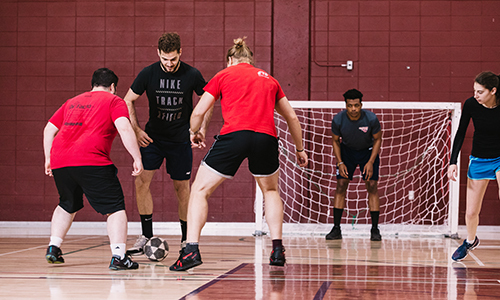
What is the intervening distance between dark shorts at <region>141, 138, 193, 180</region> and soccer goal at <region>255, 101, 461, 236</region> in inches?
111

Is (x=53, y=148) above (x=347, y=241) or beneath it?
above

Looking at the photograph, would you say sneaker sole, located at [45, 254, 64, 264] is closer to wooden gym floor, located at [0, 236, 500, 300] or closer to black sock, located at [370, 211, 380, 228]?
wooden gym floor, located at [0, 236, 500, 300]

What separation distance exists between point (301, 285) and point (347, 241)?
114 inches

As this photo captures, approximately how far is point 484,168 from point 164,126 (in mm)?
2651

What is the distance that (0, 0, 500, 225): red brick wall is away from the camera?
720 cm

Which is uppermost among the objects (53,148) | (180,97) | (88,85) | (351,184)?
(88,85)

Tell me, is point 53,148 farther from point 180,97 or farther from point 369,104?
point 369,104

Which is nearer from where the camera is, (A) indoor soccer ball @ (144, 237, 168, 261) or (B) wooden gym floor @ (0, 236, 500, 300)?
(B) wooden gym floor @ (0, 236, 500, 300)

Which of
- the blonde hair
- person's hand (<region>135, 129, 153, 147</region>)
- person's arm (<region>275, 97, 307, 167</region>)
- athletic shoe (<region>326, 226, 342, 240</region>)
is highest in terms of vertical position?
the blonde hair

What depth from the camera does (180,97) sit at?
4273mm

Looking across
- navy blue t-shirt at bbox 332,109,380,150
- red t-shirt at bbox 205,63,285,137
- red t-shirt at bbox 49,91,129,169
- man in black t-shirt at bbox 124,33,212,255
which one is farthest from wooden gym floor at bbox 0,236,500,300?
navy blue t-shirt at bbox 332,109,380,150

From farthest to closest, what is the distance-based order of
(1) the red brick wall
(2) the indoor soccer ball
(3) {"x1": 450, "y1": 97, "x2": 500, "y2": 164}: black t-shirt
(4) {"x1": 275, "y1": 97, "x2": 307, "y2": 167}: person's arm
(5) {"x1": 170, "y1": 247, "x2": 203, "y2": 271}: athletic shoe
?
(1) the red brick wall < (3) {"x1": 450, "y1": 97, "x2": 500, "y2": 164}: black t-shirt < (2) the indoor soccer ball < (4) {"x1": 275, "y1": 97, "x2": 307, "y2": 167}: person's arm < (5) {"x1": 170, "y1": 247, "x2": 203, "y2": 271}: athletic shoe

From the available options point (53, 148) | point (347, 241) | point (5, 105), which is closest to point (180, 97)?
point (53, 148)

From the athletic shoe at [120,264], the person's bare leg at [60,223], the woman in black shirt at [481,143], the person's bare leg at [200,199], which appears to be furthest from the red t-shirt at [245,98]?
the woman in black shirt at [481,143]
